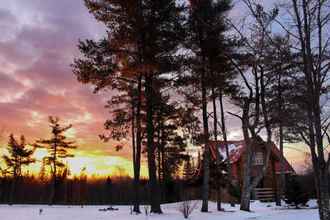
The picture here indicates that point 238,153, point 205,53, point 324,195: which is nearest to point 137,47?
point 205,53

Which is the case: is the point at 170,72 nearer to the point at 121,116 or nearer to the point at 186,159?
the point at 121,116

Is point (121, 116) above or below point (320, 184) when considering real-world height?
above

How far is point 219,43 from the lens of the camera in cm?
2275

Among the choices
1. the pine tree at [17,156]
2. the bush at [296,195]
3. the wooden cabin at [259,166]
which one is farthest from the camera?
the pine tree at [17,156]

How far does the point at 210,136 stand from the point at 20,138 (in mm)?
34573

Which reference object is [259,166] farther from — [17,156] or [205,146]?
[17,156]

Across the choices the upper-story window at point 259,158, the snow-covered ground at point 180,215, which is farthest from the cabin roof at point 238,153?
the snow-covered ground at point 180,215

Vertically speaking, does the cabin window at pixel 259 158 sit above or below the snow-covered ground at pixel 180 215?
above

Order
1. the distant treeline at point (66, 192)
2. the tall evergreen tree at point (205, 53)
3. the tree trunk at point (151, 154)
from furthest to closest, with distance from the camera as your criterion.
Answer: the distant treeline at point (66, 192), the tall evergreen tree at point (205, 53), the tree trunk at point (151, 154)

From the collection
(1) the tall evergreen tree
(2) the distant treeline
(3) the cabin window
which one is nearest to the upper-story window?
(3) the cabin window

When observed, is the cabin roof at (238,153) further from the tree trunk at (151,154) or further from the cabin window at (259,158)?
the tree trunk at (151,154)

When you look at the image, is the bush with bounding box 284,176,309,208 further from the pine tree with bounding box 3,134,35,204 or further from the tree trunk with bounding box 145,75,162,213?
the pine tree with bounding box 3,134,35,204

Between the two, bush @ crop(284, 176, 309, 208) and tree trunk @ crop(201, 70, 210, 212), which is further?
bush @ crop(284, 176, 309, 208)

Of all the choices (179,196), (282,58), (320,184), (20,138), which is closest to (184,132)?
(282,58)
